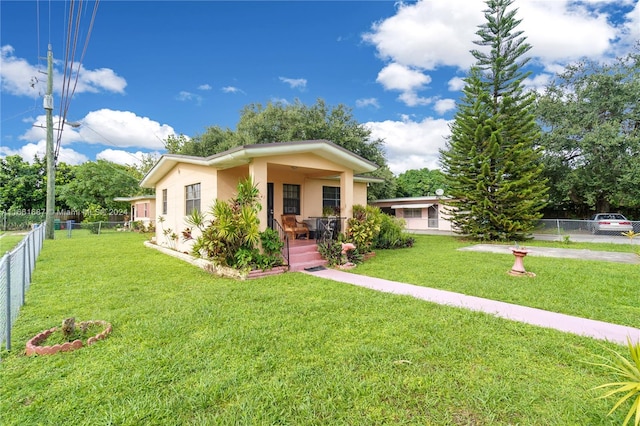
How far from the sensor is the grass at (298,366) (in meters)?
2.33

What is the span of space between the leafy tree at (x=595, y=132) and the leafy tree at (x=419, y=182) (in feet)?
48.8

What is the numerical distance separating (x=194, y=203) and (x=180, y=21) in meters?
5.96

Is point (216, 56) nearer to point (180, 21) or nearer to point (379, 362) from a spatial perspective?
point (180, 21)

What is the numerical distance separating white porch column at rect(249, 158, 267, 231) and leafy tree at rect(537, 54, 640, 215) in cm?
2079

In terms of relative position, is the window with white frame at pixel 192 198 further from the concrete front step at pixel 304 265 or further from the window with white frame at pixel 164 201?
the concrete front step at pixel 304 265

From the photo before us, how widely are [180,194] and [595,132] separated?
23577mm

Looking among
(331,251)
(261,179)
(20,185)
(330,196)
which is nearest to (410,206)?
(330,196)

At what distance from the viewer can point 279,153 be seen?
7.77m

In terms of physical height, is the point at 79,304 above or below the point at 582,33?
below

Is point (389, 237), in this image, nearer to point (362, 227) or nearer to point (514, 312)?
point (362, 227)

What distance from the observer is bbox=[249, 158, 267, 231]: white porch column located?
24.9 ft

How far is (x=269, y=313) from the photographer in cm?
450

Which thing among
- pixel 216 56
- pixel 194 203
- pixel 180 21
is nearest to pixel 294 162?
pixel 194 203

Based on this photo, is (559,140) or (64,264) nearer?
(64,264)
